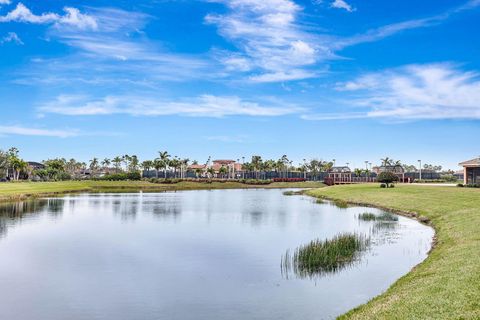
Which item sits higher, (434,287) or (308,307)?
(434,287)

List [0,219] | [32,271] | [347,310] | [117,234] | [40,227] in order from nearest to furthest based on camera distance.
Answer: [347,310], [32,271], [117,234], [40,227], [0,219]

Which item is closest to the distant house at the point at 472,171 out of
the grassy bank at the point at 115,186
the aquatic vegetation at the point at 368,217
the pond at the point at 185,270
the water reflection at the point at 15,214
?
the aquatic vegetation at the point at 368,217

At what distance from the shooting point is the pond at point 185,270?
2177 centimetres

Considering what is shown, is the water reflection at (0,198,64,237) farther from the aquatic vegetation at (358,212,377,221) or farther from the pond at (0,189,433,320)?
the aquatic vegetation at (358,212,377,221)

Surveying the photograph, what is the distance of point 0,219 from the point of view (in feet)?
193

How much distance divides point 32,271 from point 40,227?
24.4 m

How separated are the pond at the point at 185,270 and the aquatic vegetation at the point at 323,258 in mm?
757

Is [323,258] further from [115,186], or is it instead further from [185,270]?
Answer: [115,186]

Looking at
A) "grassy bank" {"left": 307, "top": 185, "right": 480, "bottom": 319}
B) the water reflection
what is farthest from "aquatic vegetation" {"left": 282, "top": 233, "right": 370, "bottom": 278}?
the water reflection

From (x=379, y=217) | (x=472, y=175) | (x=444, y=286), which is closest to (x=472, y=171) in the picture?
(x=472, y=175)

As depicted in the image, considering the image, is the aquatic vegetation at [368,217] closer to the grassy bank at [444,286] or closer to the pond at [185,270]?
the pond at [185,270]

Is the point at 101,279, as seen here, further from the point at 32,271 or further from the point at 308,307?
the point at 308,307

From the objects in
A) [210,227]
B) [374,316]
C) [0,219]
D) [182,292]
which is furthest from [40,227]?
[374,316]

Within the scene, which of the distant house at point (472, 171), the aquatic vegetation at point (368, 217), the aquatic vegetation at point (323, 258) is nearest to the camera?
the aquatic vegetation at point (323, 258)
